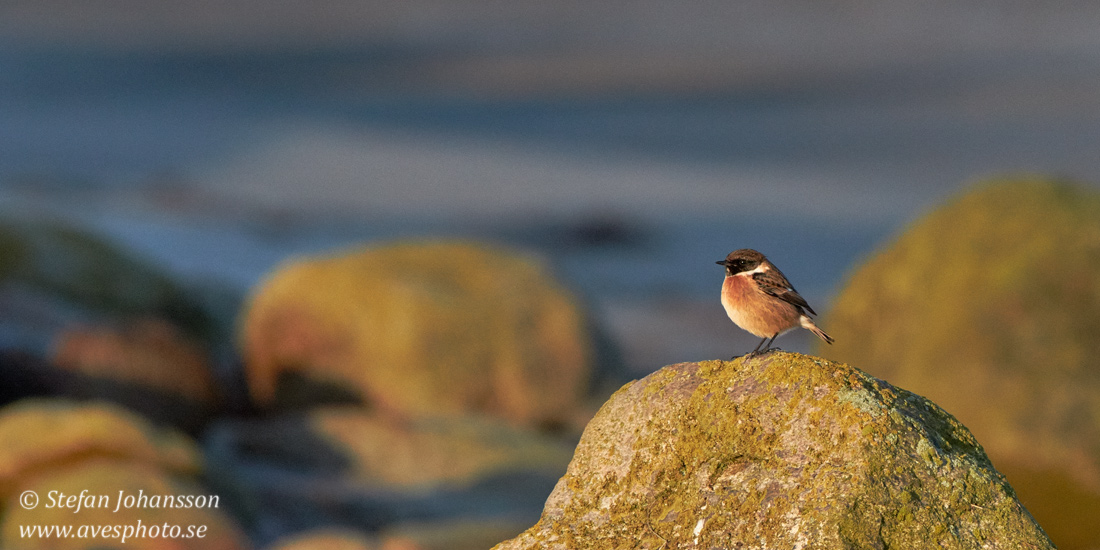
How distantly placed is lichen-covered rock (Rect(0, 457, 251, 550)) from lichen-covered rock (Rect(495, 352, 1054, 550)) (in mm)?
7422

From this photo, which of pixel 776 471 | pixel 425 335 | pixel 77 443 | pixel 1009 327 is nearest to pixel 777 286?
pixel 776 471

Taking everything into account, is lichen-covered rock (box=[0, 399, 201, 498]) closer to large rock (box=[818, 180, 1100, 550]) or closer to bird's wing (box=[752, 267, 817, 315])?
large rock (box=[818, 180, 1100, 550])

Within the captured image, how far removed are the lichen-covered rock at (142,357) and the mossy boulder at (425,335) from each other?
4.29 feet

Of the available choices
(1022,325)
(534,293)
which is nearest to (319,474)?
(534,293)

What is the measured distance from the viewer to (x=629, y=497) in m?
4.36

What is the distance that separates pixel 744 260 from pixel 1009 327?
699 centimetres

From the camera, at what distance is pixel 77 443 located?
38.1 feet

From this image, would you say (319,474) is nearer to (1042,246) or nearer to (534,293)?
(534,293)

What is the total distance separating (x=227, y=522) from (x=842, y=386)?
28.6 ft

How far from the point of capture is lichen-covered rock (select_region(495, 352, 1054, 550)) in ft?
12.8

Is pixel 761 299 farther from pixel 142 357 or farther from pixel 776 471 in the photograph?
pixel 142 357

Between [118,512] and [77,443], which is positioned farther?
[77,443]

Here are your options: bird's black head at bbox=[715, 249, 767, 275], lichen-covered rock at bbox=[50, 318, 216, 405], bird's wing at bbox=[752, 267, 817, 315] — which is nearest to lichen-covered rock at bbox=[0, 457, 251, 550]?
lichen-covered rock at bbox=[50, 318, 216, 405]

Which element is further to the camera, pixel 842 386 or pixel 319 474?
pixel 319 474
